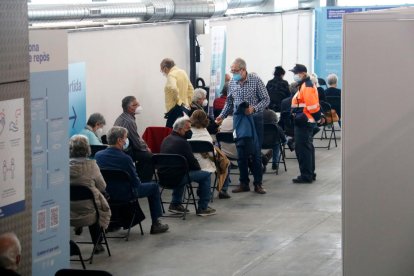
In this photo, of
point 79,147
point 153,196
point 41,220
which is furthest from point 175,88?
point 41,220

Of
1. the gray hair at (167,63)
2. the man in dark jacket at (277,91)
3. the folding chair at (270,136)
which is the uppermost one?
the gray hair at (167,63)

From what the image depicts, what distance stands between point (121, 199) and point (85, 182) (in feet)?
2.40

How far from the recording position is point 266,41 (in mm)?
17078

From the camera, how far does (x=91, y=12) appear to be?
12.0 meters

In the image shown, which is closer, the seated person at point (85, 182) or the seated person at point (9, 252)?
the seated person at point (9, 252)

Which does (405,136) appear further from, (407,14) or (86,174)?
(86,174)

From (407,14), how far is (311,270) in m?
3.35

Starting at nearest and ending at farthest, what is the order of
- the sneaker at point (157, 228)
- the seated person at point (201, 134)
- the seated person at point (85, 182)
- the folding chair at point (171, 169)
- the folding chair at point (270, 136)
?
the seated person at point (85, 182) → the sneaker at point (157, 228) → the folding chair at point (171, 169) → the seated person at point (201, 134) → the folding chair at point (270, 136)

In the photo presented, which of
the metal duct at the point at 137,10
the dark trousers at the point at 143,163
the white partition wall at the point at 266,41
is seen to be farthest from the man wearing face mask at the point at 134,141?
the white partition wall at the point at 266,41

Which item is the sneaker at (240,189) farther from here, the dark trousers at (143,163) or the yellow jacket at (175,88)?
the yellow jacket at (175,88)

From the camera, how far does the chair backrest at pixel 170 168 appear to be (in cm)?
959

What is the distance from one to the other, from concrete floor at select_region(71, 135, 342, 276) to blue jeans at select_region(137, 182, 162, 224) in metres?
0.21

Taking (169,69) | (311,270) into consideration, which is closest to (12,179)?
(311,270)

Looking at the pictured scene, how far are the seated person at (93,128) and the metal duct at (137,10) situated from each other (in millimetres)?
1553
